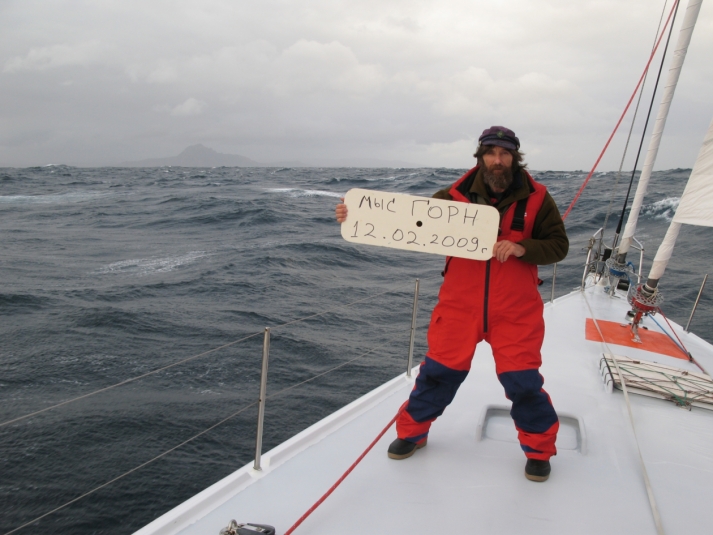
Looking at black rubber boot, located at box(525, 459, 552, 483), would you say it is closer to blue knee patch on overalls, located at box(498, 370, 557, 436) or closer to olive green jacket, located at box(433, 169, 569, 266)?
blue knee patch on overalls, located at box(498, 370, 557, 436)

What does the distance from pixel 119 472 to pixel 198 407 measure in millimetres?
1031

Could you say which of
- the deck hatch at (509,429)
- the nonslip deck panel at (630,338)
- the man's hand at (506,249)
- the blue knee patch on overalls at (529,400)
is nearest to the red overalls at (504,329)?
the blue knee patch on overalls at (529,400)

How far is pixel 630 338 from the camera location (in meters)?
4.39

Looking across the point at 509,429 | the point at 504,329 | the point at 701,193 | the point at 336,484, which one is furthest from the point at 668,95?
the point at 336,484

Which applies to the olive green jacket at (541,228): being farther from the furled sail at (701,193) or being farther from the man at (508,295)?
the furled sail at (701,193)

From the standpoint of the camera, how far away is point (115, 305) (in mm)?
7980

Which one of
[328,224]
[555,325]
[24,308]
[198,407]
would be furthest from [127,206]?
[555,325]

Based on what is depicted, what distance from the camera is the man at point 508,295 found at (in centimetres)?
205

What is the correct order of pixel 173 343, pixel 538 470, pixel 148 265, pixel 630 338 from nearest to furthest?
pixel 538 470, pixel 630 338, pixel 173 343, pixel 148 265

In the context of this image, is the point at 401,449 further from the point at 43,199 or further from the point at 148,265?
the point at 43,199

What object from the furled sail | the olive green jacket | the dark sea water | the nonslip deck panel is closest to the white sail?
the furled sail

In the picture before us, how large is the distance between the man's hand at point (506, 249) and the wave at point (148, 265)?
368 inches

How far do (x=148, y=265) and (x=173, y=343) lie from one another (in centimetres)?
520

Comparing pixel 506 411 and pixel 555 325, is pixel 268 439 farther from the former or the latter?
pixel 555 325
